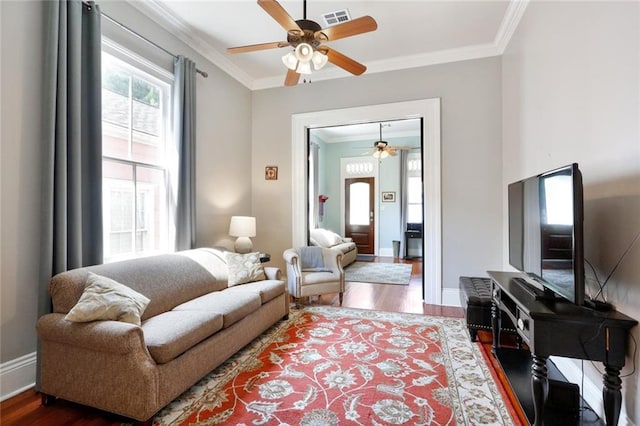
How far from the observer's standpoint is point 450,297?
153 inches

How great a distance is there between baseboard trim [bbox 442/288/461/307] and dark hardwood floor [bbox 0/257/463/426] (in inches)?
4.0

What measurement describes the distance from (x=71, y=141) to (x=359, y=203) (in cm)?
685

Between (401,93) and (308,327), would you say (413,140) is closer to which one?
(401,93)

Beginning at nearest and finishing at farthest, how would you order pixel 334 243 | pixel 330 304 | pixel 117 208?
pixel 117 208
pixel 330 304
pixel 334 243

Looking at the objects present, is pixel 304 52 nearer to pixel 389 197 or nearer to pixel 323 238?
pixel 323 238

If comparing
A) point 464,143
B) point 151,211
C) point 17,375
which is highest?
point 464,143

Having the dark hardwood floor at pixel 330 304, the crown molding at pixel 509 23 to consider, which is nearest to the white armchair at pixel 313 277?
the dark hardwood floor at pixel 330 304

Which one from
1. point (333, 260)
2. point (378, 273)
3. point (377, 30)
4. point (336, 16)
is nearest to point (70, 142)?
point (336, 16)

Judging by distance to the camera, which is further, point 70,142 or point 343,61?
point 343,61

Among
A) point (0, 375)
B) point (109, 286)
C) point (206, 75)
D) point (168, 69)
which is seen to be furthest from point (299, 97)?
point (0, 375)

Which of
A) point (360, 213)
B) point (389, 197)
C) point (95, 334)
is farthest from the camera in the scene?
point (360, 213)

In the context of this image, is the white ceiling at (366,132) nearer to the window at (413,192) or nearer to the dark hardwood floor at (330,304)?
the window at (413,192)

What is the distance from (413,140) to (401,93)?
3829 millimetres

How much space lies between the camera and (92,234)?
2381 mm
